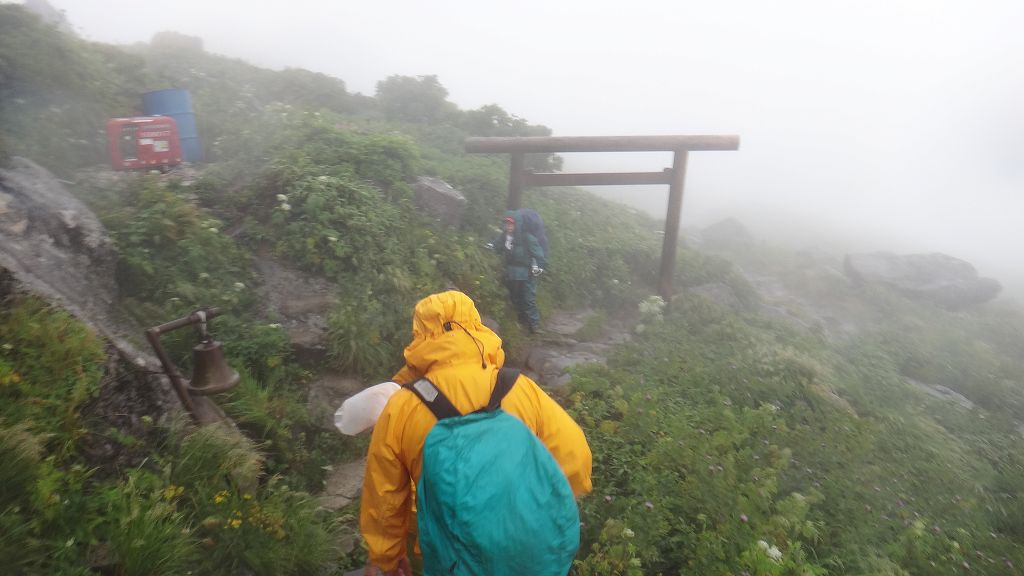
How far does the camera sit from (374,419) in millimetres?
2672

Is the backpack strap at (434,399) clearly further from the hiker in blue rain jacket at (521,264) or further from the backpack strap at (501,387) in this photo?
the hiker in blue rain jacket at (521,264)

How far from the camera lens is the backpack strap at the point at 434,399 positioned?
6.76 ft

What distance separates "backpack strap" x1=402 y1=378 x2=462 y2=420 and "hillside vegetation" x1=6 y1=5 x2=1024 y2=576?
173cm

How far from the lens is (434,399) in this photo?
209 cm

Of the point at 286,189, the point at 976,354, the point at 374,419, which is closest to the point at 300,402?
the point at 374,419

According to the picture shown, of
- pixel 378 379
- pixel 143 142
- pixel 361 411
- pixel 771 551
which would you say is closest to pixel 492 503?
pixel 361 411

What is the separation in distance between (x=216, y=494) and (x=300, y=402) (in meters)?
1.68

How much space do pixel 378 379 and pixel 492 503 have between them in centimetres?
405

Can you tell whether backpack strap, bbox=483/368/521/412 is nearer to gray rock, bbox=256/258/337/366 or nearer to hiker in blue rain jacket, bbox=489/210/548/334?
gray rock, bbox=256/258/337/366

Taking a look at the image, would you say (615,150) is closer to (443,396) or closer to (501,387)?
(501,387)

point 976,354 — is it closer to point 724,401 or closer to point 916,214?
point 724,401

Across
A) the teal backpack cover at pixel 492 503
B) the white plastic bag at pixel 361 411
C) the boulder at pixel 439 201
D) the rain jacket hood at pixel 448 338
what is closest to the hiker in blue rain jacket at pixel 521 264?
the boulder at pixel 439 201

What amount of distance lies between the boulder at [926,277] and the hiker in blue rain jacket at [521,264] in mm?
12217

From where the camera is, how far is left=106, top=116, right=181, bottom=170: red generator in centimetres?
713
